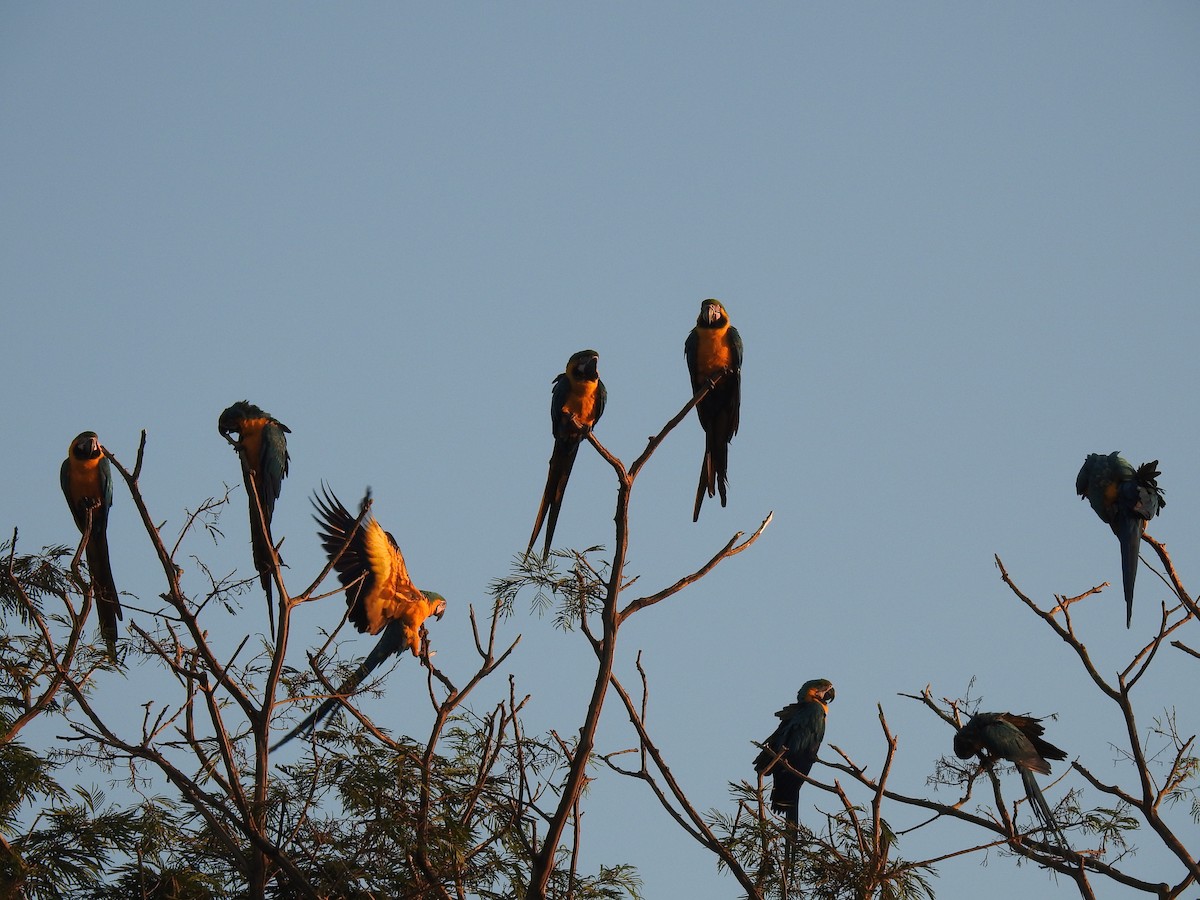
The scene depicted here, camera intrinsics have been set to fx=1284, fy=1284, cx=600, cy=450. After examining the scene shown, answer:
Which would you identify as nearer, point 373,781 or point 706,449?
point 373,781

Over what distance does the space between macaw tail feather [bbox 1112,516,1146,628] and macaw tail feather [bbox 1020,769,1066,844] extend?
3.47 feet

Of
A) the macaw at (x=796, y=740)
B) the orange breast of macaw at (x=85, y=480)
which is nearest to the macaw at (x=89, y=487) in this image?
the orange breast of macaw at (x=85, y=480)

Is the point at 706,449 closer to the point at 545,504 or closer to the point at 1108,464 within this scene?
the point at 545,504

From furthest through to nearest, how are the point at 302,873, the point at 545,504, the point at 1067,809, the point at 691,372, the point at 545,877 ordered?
the point at 691,372, the point at 545,504, the point at 1067,809, the point at 302,873, the point at 545,877

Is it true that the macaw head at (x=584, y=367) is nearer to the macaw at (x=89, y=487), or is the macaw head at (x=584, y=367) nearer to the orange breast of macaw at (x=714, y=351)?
the orange breast of macaw at (x=714, y=351)

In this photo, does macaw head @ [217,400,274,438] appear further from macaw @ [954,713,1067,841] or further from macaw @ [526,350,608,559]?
macaw @ [954,713,1067,841]

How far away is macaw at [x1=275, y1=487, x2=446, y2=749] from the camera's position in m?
6.46

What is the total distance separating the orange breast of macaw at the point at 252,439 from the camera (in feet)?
21.1

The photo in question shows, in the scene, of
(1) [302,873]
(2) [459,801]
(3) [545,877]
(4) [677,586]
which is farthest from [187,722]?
(4) [677,586]

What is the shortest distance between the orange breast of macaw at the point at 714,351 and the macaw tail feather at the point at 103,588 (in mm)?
2981

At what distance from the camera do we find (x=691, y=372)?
6.52m

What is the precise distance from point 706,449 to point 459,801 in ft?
6.82

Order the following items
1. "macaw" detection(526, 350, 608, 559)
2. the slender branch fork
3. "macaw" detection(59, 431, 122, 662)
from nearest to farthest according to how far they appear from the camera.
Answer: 1. the slender branch fork
2. "macaw" detection(526, 350, 608, 559)
3. "macaw" detection(59, 431, 122, 662)

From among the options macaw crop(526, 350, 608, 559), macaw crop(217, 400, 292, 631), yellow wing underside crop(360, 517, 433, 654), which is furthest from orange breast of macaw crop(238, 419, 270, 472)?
macaw crop(526, 350, 608, 559)
